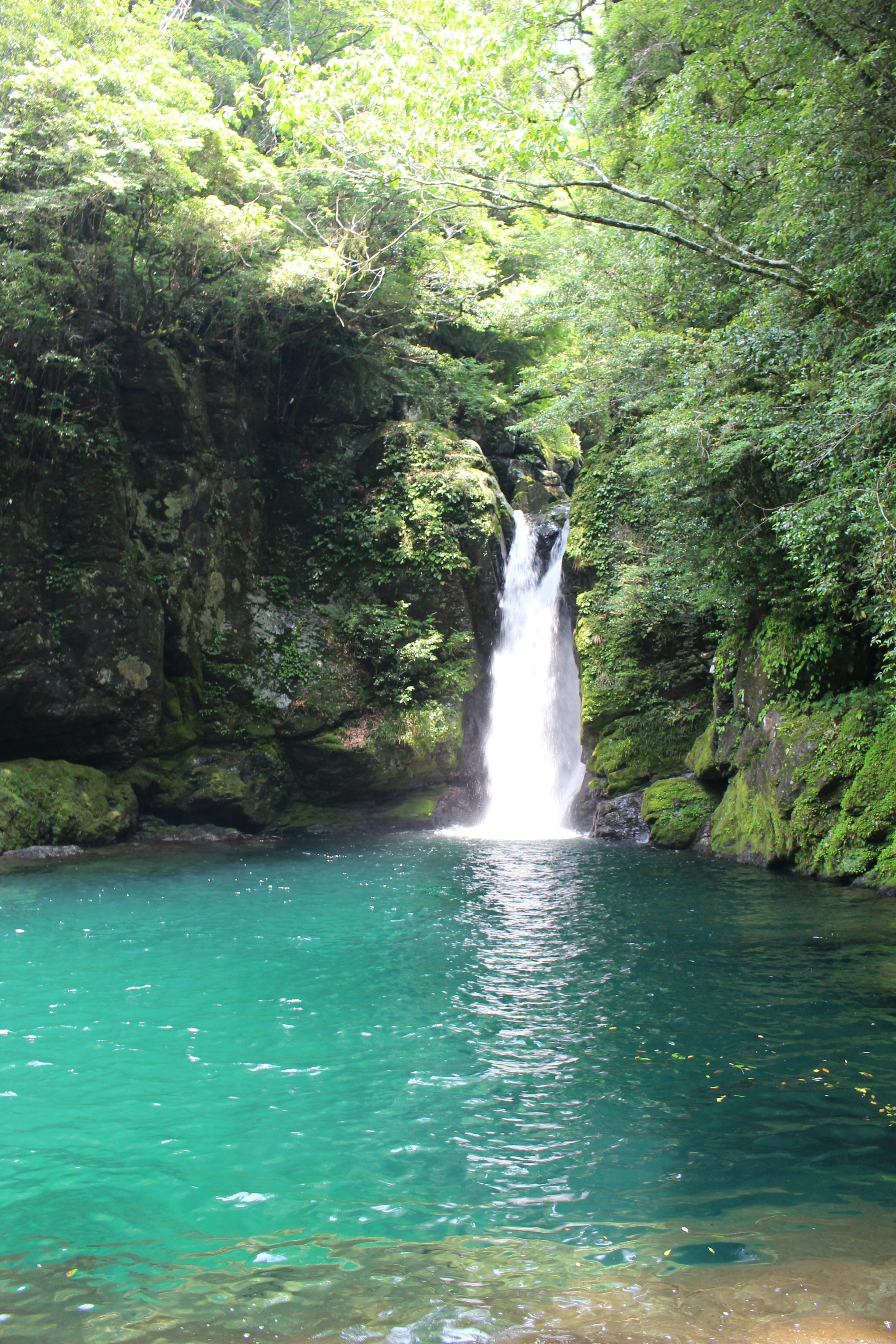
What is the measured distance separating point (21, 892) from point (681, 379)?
11.2 meters

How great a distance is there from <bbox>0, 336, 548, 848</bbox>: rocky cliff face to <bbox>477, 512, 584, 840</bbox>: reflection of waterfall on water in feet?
1.65

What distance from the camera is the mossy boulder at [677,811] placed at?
541 inches

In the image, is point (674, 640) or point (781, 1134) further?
point (674, 640)

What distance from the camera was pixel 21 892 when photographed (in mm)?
10211

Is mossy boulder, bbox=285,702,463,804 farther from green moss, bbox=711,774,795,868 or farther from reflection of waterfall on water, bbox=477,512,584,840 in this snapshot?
green moss, bbox=711,774,795,868

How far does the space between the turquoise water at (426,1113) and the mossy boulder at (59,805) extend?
14.6 feet

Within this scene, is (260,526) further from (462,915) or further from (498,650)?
(462,915)

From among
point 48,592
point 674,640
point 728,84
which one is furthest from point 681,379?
point 48,592

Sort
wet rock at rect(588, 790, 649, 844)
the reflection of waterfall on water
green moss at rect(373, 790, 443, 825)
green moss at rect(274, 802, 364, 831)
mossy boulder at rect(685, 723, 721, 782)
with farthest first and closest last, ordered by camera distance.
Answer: the reflection of waterfall on water → green moss at rect(373, 790, 443, 825) → green moss at rect(274, 802, 364, 831) → wet rock at rect(588, 790, 649, 844) → mossy boulder at rect(685, 723, 721, 782)

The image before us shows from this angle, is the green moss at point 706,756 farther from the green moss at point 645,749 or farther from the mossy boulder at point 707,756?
the green moss at point 645,749

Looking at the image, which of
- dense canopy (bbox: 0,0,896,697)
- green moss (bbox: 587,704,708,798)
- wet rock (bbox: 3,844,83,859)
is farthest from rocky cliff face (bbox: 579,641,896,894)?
wet rock (bbox: 3,844,83,859)

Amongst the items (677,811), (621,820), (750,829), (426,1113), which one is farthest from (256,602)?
(426,1113)

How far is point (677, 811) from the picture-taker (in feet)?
46.1

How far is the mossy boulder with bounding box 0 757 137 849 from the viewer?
1297 cm
